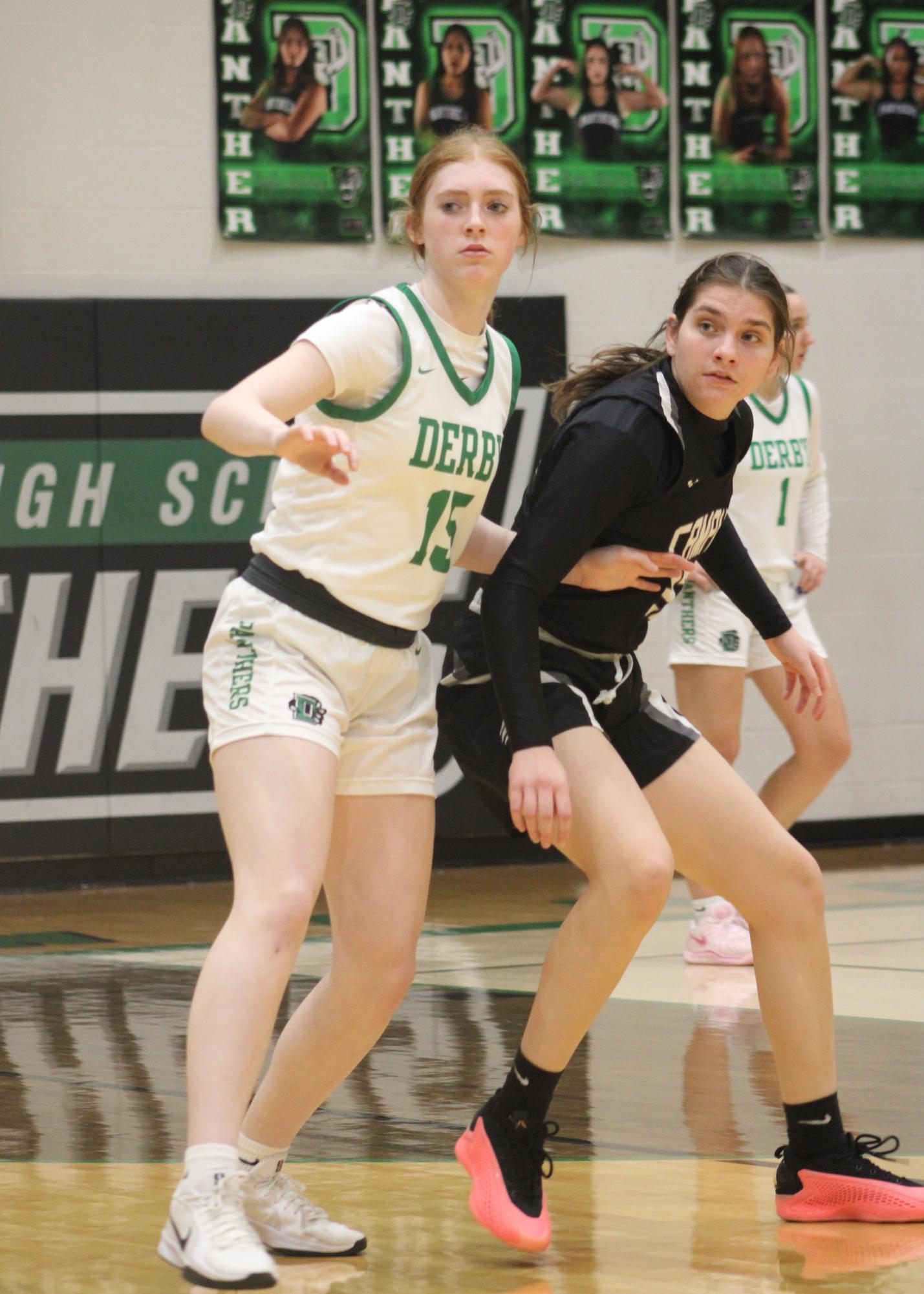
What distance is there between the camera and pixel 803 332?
6.66m

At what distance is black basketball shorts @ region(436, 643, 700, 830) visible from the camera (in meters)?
3.41

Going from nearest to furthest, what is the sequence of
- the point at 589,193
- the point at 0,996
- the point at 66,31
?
the point at 0,996, the point at 66,31, the point at 589,193

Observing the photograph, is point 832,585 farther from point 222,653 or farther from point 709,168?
point 222,653

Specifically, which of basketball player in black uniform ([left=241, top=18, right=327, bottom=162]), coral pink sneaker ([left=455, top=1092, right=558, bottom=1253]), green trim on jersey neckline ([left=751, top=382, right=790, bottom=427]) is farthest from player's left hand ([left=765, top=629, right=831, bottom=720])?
basketball player in black uniform ([left=241, top=18, right=327, bottom=162])

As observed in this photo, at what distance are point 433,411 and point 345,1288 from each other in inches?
51.8

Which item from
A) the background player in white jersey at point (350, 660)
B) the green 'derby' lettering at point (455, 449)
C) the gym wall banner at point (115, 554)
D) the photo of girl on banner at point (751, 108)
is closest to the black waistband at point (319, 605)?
the background player in white jersey at point (350, 660)

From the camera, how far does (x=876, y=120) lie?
9633 millimetres

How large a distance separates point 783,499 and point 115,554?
2.94 meters

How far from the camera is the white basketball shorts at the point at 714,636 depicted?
637cm

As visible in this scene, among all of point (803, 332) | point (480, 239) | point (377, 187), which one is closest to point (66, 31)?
point (377, 187)

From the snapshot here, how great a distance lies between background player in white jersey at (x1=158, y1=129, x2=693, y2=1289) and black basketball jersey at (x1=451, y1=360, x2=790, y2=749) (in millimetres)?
108

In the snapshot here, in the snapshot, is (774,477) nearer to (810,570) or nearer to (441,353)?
(810,570)

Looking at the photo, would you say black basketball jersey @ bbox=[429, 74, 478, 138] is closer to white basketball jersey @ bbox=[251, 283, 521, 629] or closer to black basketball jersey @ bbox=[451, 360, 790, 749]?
black basketball jersey @ bbox=[451, 360, 790, 749]

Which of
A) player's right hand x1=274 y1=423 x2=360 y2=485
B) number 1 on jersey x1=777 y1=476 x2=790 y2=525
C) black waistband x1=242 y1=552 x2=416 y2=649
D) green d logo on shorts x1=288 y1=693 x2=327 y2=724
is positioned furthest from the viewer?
number 1 on jersey x1=777 y1=476 x2=790 y2=525
